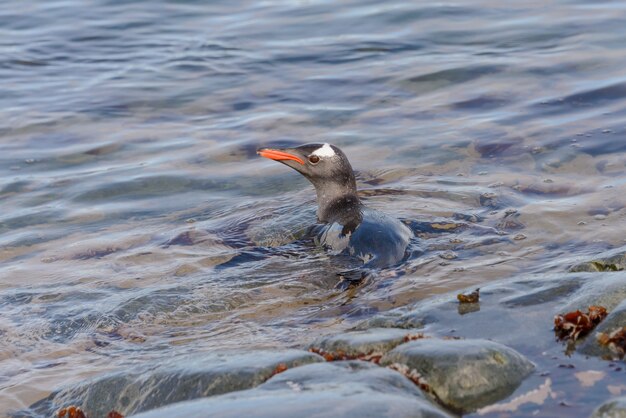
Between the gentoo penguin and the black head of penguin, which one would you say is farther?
the black head of penguin

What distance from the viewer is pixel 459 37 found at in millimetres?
14672

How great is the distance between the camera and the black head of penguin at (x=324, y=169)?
881 centimetres

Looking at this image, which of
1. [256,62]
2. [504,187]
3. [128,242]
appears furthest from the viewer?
[256,62]

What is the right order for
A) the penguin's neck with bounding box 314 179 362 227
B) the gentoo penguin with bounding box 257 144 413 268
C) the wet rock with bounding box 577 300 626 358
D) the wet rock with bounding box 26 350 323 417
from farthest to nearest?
the penguin's neck with bounding box 314 179 362 227
the gentoo penguin with bounding box 257 144 413 268
the wet rock with bounding box 577 300 626 358
the wet rock with bounding box 26 350 323 417

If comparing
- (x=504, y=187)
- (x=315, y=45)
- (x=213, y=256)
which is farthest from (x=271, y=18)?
(x=213, y=256)

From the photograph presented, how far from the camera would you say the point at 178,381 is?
4.79m

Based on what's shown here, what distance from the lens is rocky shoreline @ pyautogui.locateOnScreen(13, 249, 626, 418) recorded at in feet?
13.5

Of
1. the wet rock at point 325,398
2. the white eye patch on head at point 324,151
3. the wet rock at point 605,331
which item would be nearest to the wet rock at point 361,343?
the wet rock at point 325,398

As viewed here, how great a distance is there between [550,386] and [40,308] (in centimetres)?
388

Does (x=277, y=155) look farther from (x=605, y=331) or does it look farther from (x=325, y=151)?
(x=605, y=331)

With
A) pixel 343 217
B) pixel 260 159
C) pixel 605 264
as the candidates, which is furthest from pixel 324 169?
pixel 605 264

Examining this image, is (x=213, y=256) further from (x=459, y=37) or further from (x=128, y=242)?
(x=459, y=37)

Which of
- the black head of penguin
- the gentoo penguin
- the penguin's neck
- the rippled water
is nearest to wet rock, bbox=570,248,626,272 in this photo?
the rippled water

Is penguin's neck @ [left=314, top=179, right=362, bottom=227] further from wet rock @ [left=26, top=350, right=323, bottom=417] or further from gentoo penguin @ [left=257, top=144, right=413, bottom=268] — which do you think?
wet rock @ [left=26, top=350, right=323, bottom=417]
